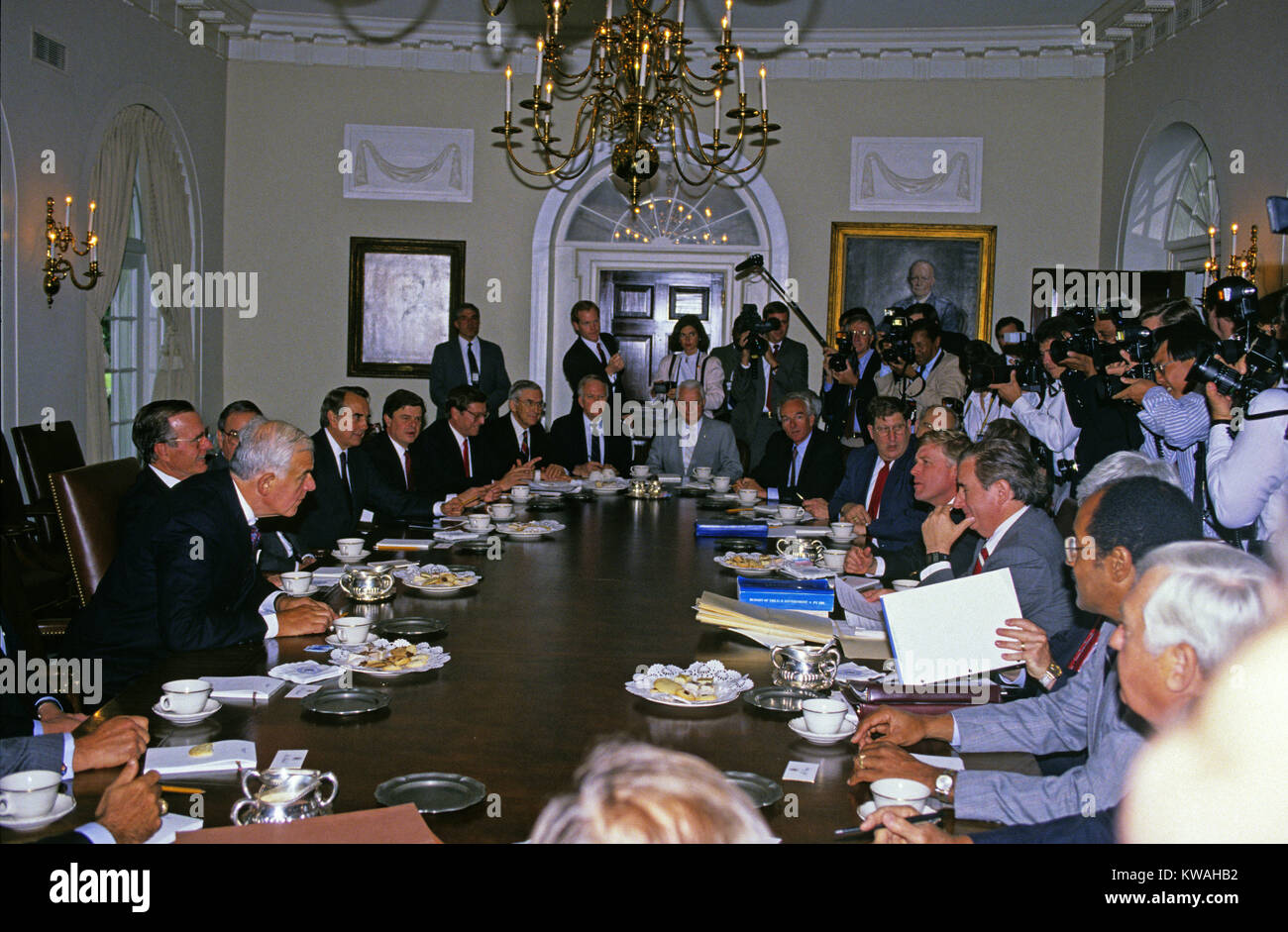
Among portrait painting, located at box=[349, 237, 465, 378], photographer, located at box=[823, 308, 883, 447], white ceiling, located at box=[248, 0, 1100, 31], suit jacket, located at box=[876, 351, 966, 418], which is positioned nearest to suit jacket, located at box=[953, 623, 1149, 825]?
suit jacket, located at box=[876, 351, 966, 418]

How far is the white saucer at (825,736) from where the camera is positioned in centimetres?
226

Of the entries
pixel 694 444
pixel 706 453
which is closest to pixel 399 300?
pixel 694 444

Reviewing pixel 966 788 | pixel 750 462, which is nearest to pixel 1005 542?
pixel 966 788

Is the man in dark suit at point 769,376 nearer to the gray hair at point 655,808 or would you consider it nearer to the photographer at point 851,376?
the photographer at point 851,376

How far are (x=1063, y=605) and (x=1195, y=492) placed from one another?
1.81 meters

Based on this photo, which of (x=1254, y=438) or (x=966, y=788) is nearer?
(x=966, y=788)

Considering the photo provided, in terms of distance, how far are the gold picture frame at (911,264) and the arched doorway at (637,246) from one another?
577 mm

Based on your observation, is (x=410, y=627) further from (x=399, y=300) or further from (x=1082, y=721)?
(x=399, y=300)

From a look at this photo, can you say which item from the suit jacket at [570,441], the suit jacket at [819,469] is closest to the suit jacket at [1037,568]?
the suit jacket at [819,469]

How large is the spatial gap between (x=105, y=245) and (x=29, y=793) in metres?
6.57

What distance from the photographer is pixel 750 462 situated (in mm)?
8430

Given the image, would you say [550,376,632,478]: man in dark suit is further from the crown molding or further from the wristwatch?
the wristwatch

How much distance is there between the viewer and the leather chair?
3779 mm

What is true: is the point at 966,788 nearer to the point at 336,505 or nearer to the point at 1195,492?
the point at 1195,492
